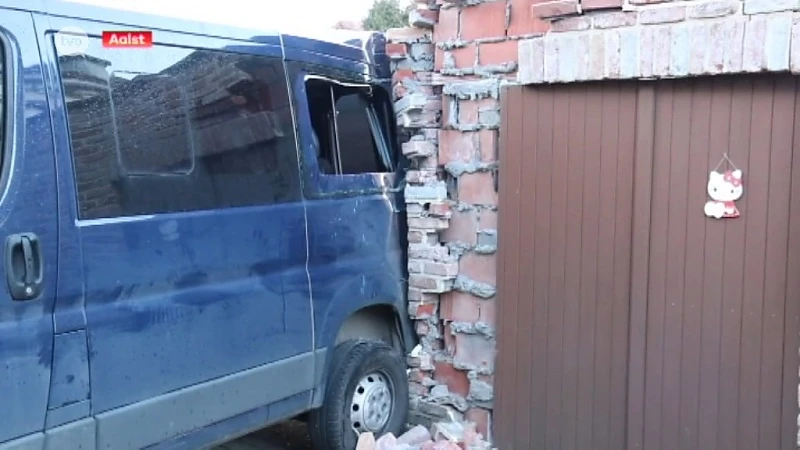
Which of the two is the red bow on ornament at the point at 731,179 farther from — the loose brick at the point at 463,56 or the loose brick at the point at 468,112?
the loose brick at the point at 463,56

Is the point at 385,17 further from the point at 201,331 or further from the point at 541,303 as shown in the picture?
the point at 201,331

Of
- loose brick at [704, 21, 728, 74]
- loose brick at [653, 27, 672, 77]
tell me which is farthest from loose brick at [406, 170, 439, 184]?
loose brick at [704, 21, 728, 74]

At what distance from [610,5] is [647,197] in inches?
39.6

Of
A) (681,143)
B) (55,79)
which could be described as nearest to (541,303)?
(681,143)

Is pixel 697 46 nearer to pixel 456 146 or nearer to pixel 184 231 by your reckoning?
pixel 456 146

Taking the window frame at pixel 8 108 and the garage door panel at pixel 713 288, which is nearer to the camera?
the window frame at pixel 8 108

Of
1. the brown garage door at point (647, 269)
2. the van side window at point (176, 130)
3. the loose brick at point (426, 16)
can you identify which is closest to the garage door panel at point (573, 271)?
the brown garage door at point (647, 269)

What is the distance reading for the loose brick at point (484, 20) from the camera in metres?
5.00

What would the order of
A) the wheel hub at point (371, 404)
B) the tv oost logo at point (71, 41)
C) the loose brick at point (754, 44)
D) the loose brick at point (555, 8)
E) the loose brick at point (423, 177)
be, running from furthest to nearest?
the loose brick at point (423, 177)
the wheel hub at point (371, 404)
the loose brick at point (555, 8)
the loose brick at point (754, 44)
the tv oost logo at point (71, 41)

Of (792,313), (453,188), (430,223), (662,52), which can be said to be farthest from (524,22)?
(792,313)

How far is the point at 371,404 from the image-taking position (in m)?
5.02

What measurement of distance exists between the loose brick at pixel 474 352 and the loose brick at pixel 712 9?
7.11ft

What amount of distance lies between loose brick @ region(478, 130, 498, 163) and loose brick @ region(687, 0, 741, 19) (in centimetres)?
134

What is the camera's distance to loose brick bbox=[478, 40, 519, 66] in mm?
4938
